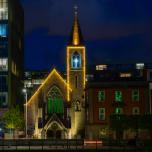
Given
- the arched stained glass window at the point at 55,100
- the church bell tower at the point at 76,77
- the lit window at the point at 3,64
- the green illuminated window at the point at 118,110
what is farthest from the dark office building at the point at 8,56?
the green illuminated window at the point at 118,110

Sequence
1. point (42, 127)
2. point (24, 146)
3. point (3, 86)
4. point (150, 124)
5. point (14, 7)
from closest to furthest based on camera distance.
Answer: point (24, 146), point (150, 124), point (42, 127), point (3, 86), point (14, 7)

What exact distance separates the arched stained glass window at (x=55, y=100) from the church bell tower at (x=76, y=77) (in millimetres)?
2078

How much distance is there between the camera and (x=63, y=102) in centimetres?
14050

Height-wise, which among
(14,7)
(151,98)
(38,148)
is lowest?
(38,148)

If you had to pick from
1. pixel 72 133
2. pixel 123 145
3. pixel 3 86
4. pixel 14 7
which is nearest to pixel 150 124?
pixel 123 145

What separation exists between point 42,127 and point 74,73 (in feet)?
43.4

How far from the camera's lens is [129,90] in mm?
128375

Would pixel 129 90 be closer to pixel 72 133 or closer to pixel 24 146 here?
pixel 72 133

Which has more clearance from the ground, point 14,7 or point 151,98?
point 14,7

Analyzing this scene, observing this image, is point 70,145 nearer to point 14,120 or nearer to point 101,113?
point 101,113

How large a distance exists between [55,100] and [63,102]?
1728 mm

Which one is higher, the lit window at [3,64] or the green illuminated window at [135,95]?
the lit window at [3,64]

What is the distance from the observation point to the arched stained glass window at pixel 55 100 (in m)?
140

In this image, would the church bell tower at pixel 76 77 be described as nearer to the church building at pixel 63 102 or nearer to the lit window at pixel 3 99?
the church building at pixel 63 102
